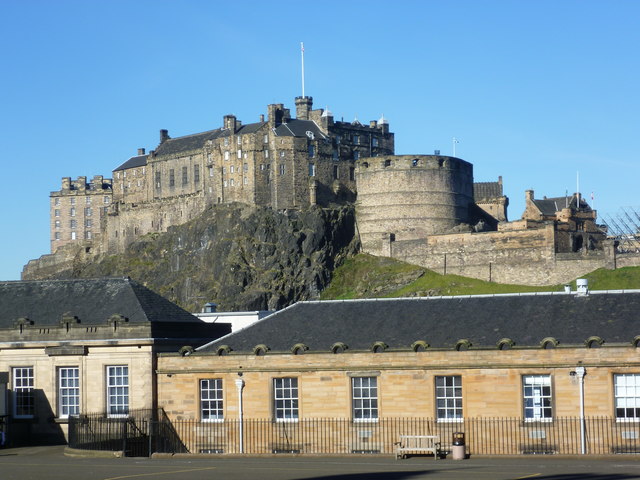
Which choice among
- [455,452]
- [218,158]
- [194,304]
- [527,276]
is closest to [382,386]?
[455,452]

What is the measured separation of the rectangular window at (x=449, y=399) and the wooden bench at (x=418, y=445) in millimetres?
1100

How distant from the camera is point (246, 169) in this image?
11881cm

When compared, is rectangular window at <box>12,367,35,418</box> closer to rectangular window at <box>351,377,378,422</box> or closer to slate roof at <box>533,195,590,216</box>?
rectangular window at <box>351,377,378,422</box>

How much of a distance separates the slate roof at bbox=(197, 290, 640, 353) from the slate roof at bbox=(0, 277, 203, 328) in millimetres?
4116

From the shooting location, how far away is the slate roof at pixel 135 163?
443 ft

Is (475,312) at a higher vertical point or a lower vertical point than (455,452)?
higher

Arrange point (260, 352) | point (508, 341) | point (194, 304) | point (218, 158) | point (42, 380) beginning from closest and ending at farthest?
1. point (508, 341)
2. point (260, 352)
3. point (42, 380)
4. point (194, 304)
5. point (218, 158)

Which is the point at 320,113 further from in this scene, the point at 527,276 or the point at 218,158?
the point at 527,276

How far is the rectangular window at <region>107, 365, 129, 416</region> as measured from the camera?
47.9m

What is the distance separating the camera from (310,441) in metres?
43.6

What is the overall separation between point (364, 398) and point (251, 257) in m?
71.8

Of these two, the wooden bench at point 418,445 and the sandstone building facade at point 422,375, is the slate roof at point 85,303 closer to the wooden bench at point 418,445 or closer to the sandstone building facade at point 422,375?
the sandstone building facade at point 422,375

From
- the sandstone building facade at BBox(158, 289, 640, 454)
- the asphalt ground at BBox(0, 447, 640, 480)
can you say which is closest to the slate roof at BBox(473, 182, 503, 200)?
the sandstone building facade at BBox(158, 289, 640, 454)

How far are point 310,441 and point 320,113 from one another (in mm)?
83870
